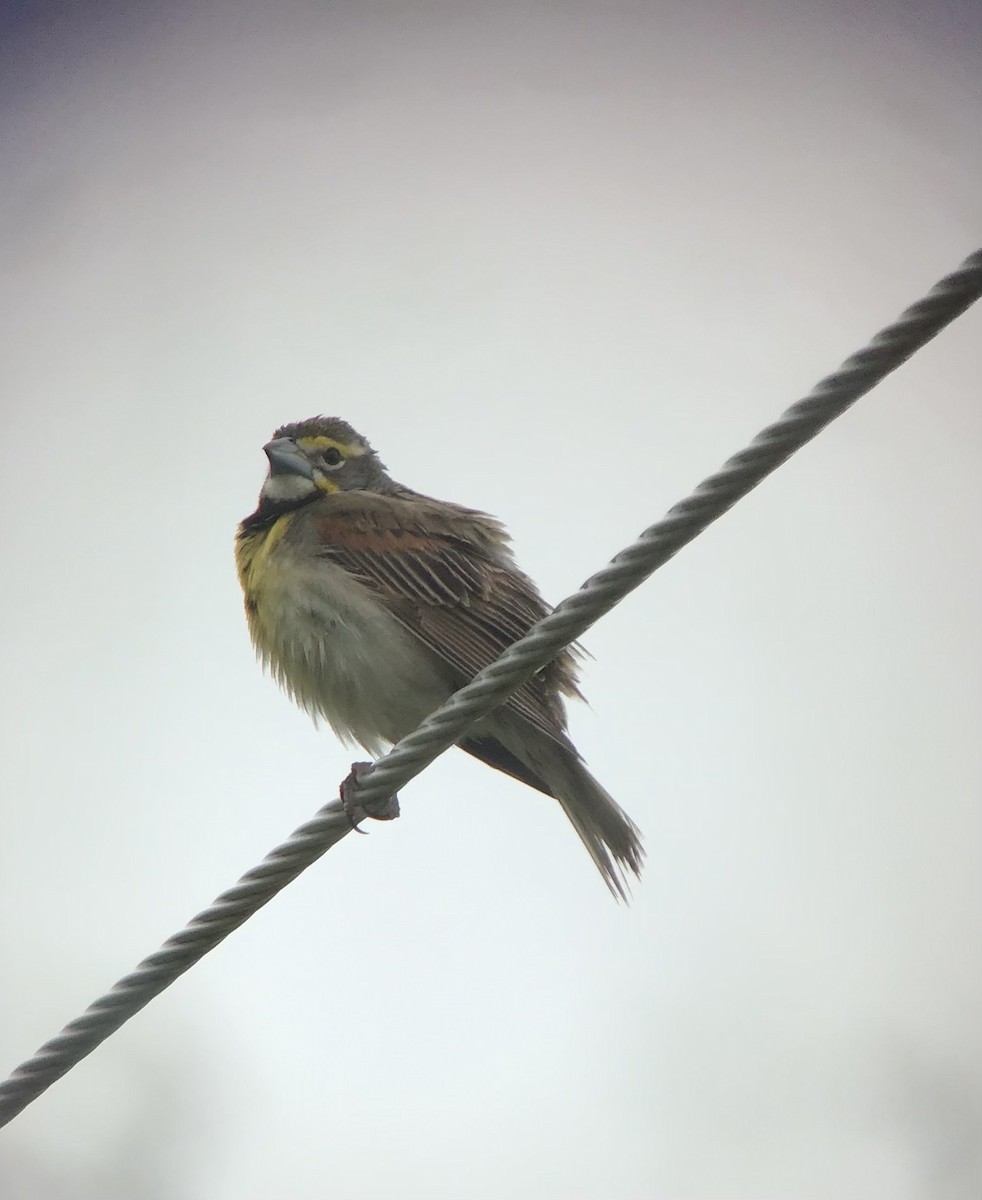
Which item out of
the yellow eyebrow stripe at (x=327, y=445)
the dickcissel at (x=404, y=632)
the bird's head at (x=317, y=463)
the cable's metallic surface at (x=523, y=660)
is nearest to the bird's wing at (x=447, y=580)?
the dickcissel at (x=404, y=632)

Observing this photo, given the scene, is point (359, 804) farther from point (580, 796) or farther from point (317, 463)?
point (317, 463)

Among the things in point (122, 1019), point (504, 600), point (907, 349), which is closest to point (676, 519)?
point (907, 349)

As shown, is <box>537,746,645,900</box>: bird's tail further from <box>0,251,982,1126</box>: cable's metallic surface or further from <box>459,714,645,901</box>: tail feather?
<box>0,251,982,1126</box>: cable's metallic surface

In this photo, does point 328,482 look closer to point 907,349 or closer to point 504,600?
point 504,600

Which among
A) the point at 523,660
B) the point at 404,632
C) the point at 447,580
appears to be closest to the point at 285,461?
the point at 447,580

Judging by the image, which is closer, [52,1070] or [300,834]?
[52,1070]

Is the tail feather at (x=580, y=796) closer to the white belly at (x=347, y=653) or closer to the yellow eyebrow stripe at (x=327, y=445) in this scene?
the white belly at (x=347, y=653)
